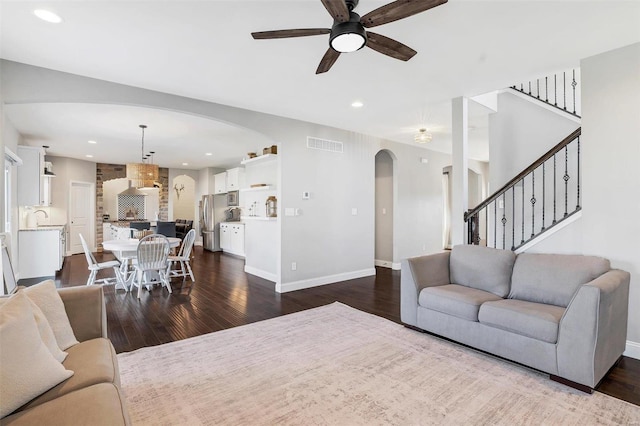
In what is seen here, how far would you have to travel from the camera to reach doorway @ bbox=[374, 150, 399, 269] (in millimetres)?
6625

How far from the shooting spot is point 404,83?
3496 mm

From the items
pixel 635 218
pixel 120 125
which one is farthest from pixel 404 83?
pixel 120 125

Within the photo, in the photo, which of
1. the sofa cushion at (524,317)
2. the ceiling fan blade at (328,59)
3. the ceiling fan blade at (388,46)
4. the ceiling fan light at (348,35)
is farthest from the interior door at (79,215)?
the sofa cushion at (524,317)

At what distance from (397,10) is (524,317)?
7.65 ft

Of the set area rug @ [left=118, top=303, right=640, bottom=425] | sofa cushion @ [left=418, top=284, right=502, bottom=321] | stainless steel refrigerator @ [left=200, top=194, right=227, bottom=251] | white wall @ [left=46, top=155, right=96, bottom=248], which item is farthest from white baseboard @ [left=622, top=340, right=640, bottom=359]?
white wall @ [left=46, top=155, right=96, bottom=248]

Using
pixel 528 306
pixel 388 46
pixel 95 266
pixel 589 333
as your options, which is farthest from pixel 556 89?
pixel 95 266

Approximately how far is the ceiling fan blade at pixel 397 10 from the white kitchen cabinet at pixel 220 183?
26.2 feet

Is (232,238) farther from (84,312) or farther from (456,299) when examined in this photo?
(456,299)

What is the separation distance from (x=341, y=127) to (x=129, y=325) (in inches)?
162

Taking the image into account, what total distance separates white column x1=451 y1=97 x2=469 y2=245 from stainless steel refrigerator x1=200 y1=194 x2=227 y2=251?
23.9 ft

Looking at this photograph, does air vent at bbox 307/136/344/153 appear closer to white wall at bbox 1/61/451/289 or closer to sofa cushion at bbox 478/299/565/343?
white wall at bbox 1/61/451/289

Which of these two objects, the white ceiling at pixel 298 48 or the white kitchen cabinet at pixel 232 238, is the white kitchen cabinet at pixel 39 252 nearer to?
the white ceiling at pixel 298 48

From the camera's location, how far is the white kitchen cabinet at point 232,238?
8195 mm

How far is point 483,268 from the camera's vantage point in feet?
10.3
